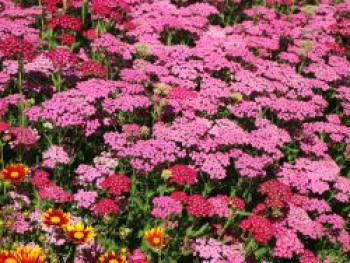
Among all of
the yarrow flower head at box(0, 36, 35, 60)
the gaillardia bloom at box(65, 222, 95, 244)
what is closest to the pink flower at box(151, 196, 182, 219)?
the gaillardia bloom at box(65, 222, 95, 244)

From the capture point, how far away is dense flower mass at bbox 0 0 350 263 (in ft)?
18.6

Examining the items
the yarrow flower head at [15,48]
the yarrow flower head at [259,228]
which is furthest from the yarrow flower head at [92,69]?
the yarrow flower head at [259,228]

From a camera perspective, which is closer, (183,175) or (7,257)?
(7,257)

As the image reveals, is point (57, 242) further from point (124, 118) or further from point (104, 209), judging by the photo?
point (124, 118)

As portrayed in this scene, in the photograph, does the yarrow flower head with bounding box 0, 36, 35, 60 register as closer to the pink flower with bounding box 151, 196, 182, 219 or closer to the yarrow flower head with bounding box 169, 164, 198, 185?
the yarrow flower head with bounding box 169, 164, 198, 185

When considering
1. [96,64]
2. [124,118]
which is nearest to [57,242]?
[124,118]

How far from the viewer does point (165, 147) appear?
6457 mm

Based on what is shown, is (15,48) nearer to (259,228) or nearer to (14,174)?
(14,174)

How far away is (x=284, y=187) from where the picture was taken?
6277 millimetres

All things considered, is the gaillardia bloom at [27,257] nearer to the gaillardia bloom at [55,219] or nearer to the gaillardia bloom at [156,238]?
the gaillardia bloom at [55,219]

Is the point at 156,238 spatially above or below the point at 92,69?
Answer: below

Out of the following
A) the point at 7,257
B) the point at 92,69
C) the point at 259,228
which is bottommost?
the point at 259,228

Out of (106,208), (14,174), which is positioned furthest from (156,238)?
(14,174)

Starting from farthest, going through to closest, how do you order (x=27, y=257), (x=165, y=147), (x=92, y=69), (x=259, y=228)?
(x=92, y=69)
(x=165, y=147)
(x=259, y=228)
(x=27, y=257)
